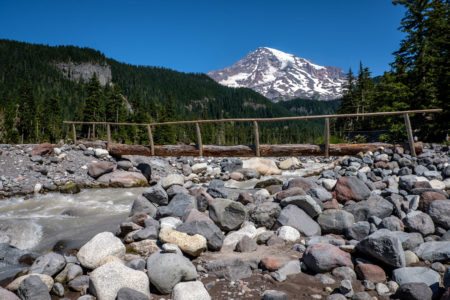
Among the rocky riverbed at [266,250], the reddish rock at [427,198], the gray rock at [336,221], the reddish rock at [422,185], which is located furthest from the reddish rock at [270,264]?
the reddish rock at [422,185]

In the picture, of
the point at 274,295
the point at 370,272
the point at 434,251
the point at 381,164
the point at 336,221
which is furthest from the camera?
the point at 381,164

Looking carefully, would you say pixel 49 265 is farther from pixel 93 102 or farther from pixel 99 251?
pixel 93 102

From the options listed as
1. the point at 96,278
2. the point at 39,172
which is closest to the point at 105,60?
the point at 39,172

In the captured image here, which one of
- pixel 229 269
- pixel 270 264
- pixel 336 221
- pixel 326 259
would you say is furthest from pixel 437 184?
pixel 229 269

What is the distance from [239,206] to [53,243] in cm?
390

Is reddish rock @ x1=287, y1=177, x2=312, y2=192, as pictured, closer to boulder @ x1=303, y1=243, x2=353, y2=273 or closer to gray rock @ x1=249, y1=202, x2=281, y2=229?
gray rock @ x1=249, y1=202, x2=281, y2=229

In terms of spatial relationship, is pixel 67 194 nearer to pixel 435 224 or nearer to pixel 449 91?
pixel 435 224

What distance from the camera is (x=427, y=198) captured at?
209 inches

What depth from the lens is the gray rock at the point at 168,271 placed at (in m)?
3.38

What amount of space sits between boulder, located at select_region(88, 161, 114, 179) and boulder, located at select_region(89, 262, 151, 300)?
9744mm

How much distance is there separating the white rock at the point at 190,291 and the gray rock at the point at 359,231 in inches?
106

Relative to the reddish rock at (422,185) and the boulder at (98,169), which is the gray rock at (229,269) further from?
the boulder at (98,169)

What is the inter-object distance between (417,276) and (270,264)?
172cm

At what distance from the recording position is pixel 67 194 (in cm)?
1056
